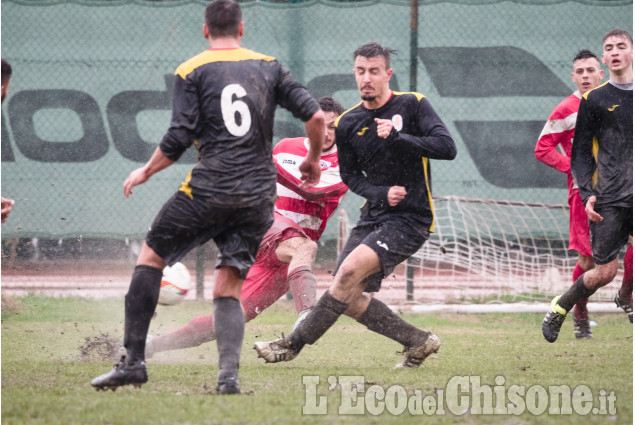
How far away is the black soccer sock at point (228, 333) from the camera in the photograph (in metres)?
4.19

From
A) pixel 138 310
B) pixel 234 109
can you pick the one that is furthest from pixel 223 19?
pixel 138 310

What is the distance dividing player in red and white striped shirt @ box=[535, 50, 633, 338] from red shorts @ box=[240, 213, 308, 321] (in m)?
2.50

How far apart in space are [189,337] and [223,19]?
2.10m

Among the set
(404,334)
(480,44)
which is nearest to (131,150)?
(480,44)

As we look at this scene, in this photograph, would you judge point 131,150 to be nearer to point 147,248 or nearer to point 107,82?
point 107,82

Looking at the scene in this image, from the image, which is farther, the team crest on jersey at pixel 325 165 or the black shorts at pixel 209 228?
the team crest on jersey at pixel 325 165

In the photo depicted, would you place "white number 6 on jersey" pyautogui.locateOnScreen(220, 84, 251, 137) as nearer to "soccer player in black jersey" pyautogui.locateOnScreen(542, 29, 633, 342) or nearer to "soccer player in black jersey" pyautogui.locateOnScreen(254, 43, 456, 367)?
"soccer player in black jersey" pyautogui.locateOnScreen(254, 43, 456, 367)

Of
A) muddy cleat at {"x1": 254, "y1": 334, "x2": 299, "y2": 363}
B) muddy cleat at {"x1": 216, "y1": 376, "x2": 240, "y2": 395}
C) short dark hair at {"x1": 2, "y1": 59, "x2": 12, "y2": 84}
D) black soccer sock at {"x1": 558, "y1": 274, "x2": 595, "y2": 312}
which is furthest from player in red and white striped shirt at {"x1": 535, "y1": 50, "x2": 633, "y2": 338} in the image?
short dark hair at {"x1": 2, "y1": 59, "x2": 12, "y2": 84}

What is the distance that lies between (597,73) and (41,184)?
5671 mm

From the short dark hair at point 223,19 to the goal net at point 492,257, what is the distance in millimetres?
4798

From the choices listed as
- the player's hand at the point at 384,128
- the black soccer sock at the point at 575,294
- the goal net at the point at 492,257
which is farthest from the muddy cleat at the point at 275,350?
the goal net at the point at 492,257

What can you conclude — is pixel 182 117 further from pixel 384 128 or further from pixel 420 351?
pixel 420 351

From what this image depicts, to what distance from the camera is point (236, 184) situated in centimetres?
420

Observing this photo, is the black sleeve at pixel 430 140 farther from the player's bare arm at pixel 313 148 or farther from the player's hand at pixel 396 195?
the player's bare arm at pixel 313 148
